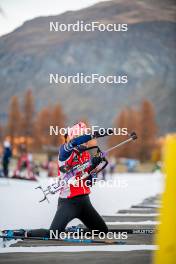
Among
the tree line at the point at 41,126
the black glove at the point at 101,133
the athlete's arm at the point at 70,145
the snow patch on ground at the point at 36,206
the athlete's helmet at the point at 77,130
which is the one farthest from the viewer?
the tree line at the point at 41,126

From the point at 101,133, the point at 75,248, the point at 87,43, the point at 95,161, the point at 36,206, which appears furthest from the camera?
the point at 36,206

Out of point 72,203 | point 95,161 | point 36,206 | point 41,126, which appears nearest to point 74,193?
point 72,203

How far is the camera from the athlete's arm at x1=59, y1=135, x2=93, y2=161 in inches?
276

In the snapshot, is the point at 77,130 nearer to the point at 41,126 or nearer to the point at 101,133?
the point at 101,133

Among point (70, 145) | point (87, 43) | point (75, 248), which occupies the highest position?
point (87, 43)

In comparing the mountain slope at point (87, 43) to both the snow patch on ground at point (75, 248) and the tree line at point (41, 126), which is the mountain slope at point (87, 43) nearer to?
the tree line at point (41, 126)

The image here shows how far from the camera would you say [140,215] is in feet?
37.6

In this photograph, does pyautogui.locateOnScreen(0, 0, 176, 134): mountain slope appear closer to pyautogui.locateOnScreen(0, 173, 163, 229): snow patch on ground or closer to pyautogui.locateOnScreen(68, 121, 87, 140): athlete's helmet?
pyautogui.locateOnScreen(68, 121, 87, 140): athlete's helmet

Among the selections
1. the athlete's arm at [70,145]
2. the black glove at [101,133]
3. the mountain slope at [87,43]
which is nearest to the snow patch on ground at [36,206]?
the athlete's arm at [70,145]

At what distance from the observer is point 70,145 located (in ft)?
23.4

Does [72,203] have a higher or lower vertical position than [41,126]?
lower

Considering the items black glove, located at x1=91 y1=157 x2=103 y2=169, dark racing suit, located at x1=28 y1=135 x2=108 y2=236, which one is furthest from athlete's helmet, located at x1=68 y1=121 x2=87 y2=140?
black glove, located at x1=91 y1=157 x2=103 y2=169

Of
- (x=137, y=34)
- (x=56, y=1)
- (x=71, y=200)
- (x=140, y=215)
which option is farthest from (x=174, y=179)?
(x=140, y=215)

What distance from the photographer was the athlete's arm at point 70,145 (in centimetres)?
701
